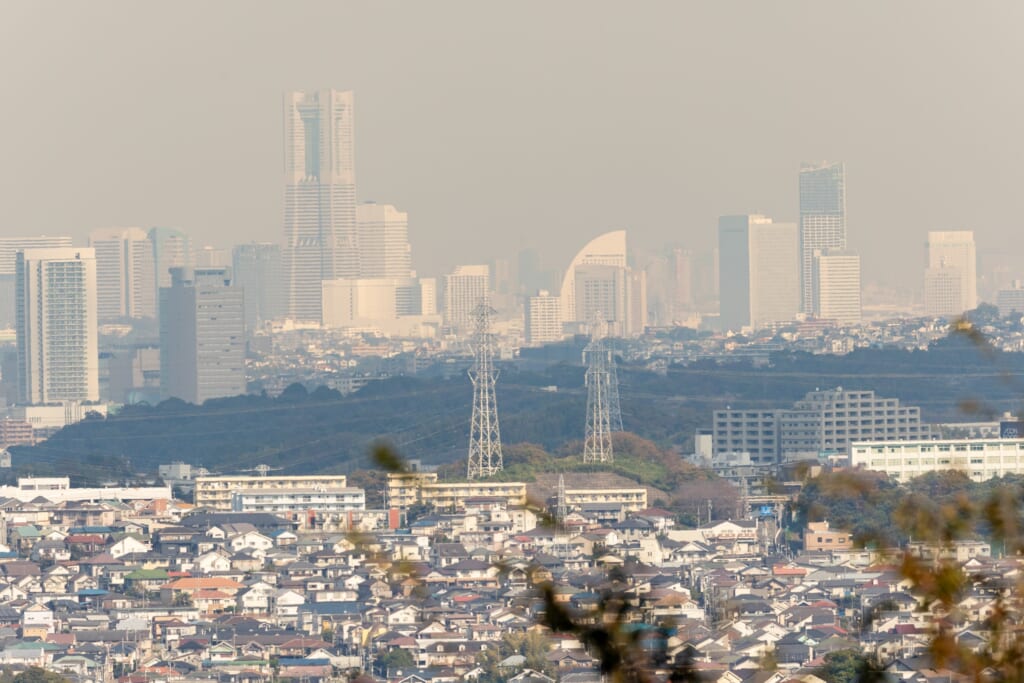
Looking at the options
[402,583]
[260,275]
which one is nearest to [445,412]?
[260,275]

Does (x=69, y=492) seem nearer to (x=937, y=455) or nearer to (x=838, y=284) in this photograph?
(x=937, y=455)

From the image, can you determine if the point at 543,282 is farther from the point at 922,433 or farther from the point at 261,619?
the point at 261,619

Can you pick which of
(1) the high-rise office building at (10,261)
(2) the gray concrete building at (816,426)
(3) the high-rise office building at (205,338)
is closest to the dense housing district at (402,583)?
(2) the gray concrete building at (816,426)

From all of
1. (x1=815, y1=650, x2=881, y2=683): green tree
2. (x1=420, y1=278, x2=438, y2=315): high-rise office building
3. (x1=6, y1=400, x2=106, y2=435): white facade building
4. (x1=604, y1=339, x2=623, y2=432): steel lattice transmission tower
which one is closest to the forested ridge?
(x1=604, y1=339, x2=623, y2=432): steel lattice transmission tower

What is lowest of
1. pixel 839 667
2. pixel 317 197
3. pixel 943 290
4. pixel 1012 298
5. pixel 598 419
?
pixel 598 419

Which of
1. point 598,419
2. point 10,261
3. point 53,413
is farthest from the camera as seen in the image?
point 10,261
